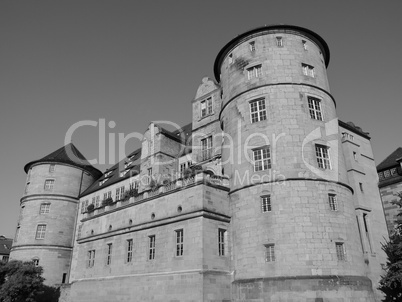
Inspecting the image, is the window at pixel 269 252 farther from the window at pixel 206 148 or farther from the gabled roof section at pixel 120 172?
the gabled roof section at pixel 120 172

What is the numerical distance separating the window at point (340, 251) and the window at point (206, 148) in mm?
13129

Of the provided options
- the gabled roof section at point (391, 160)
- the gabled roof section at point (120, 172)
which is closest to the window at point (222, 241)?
the gabled roof section at point (120, 172)

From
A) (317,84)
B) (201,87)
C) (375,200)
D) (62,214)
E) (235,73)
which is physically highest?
(201,87)

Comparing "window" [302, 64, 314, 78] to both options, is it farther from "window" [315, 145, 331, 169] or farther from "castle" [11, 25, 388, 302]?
"window" [315, 145, 331, 169]

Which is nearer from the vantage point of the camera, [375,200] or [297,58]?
[297,58]

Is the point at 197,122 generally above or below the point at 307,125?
above

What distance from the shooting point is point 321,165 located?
25.1m

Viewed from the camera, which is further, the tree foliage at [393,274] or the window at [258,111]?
the window at [258,111]

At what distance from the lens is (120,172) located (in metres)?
45.5

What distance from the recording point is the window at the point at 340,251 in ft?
73.9

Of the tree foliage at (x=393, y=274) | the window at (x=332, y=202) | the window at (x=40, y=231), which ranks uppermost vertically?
the window at (x=40, y=231)

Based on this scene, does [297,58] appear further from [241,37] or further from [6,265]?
[6,265]

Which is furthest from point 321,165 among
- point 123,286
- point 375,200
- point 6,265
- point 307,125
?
point 6,265

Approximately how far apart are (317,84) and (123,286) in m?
22.4
